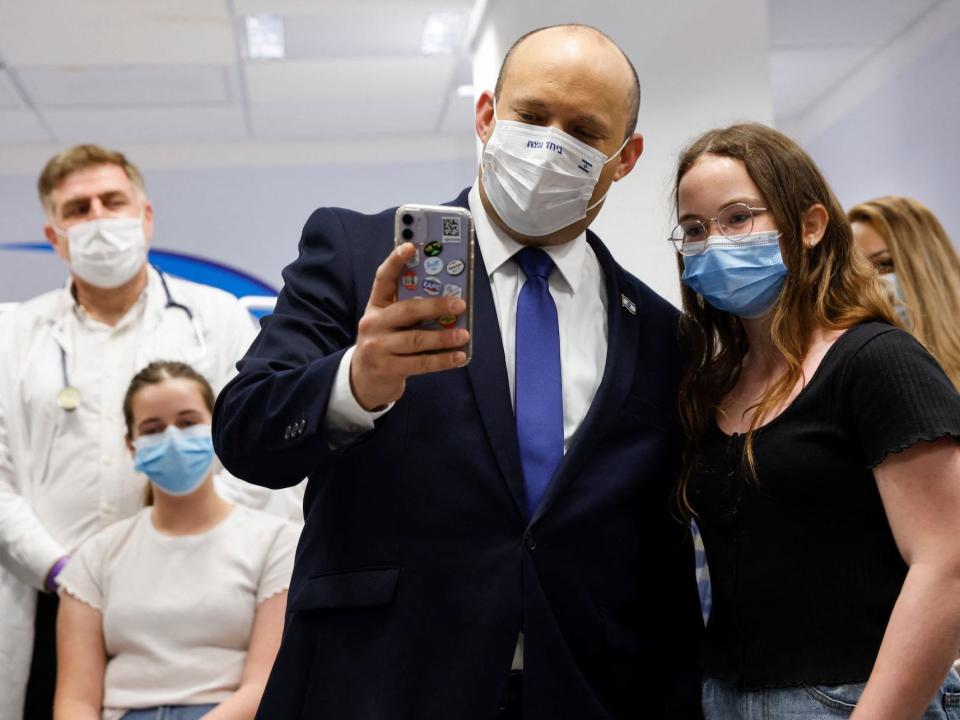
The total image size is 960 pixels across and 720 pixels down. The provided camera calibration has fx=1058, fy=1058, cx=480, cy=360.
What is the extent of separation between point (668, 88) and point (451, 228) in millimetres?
2823

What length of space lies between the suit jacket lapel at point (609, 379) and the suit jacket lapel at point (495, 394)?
57 millimetres

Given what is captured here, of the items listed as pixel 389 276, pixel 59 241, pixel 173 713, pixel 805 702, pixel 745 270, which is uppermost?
pixel 59 241

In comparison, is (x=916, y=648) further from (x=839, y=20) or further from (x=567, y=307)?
(x=839, y=20)

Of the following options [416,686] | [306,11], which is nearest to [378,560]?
[416,686]

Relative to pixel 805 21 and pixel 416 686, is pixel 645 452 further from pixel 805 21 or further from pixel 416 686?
pixel 805 21

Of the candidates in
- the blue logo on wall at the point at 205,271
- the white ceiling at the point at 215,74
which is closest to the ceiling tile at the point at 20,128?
the white ceiling at the point at 215,74

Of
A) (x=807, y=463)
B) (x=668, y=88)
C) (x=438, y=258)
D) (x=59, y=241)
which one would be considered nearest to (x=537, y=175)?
(x=438, y=258)

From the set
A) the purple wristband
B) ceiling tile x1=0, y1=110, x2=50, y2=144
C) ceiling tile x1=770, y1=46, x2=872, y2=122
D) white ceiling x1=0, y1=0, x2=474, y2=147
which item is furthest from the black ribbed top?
ceiling tile x1=0, y1=110, x2=50, y2=144

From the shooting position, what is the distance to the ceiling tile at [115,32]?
4.77 metres

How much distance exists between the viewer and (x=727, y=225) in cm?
180

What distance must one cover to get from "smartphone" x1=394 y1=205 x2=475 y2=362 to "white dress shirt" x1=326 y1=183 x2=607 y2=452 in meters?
0.31

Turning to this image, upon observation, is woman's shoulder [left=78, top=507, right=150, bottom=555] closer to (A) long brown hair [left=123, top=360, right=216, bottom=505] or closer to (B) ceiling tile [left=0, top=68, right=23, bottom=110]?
(A) long brown hair [left=123, top=360, right=216, bottom=505]

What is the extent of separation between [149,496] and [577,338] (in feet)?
5.29

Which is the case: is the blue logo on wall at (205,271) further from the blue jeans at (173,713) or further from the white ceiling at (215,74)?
the blue jeans at (173,713)
